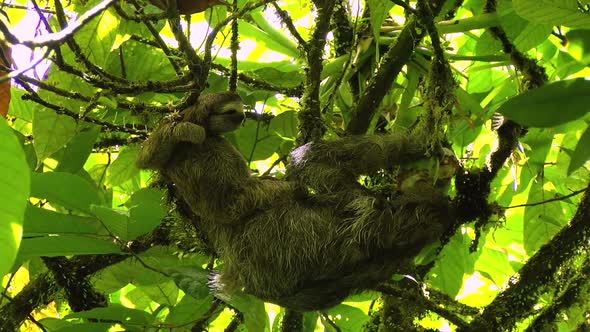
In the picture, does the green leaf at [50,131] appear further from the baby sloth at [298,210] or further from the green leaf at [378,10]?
the green leaf at [378,10]

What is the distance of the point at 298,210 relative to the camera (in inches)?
104

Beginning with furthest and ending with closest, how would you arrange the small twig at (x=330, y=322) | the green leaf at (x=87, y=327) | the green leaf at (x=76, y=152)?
the small twig at (x=330, y=322), the green leaf at (x=76, y=152), the green leaf at (x=87, y=327)

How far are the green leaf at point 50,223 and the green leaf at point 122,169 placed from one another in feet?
4.05

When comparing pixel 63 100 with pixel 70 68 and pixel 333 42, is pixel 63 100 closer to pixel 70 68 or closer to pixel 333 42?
pixel 70 68

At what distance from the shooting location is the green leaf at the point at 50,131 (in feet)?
8.72

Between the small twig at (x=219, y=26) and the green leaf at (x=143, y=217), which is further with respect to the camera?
the small twig at (x=219, y=26)

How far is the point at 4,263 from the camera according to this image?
3.92ft

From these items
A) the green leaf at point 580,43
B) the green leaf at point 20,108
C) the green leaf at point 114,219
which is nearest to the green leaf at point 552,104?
the green leaf at point 580,43

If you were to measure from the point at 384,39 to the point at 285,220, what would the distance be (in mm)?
1101

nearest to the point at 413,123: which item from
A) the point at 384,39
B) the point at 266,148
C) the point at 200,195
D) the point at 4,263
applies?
the point at 384,39

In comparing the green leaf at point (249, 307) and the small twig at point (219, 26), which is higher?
the small twig at point (219, 26)

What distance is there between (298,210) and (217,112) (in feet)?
1.88

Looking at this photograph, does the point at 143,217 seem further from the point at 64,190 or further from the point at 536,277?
the point at 536,277

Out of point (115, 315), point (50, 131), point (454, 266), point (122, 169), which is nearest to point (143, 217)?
point (115, 315)
